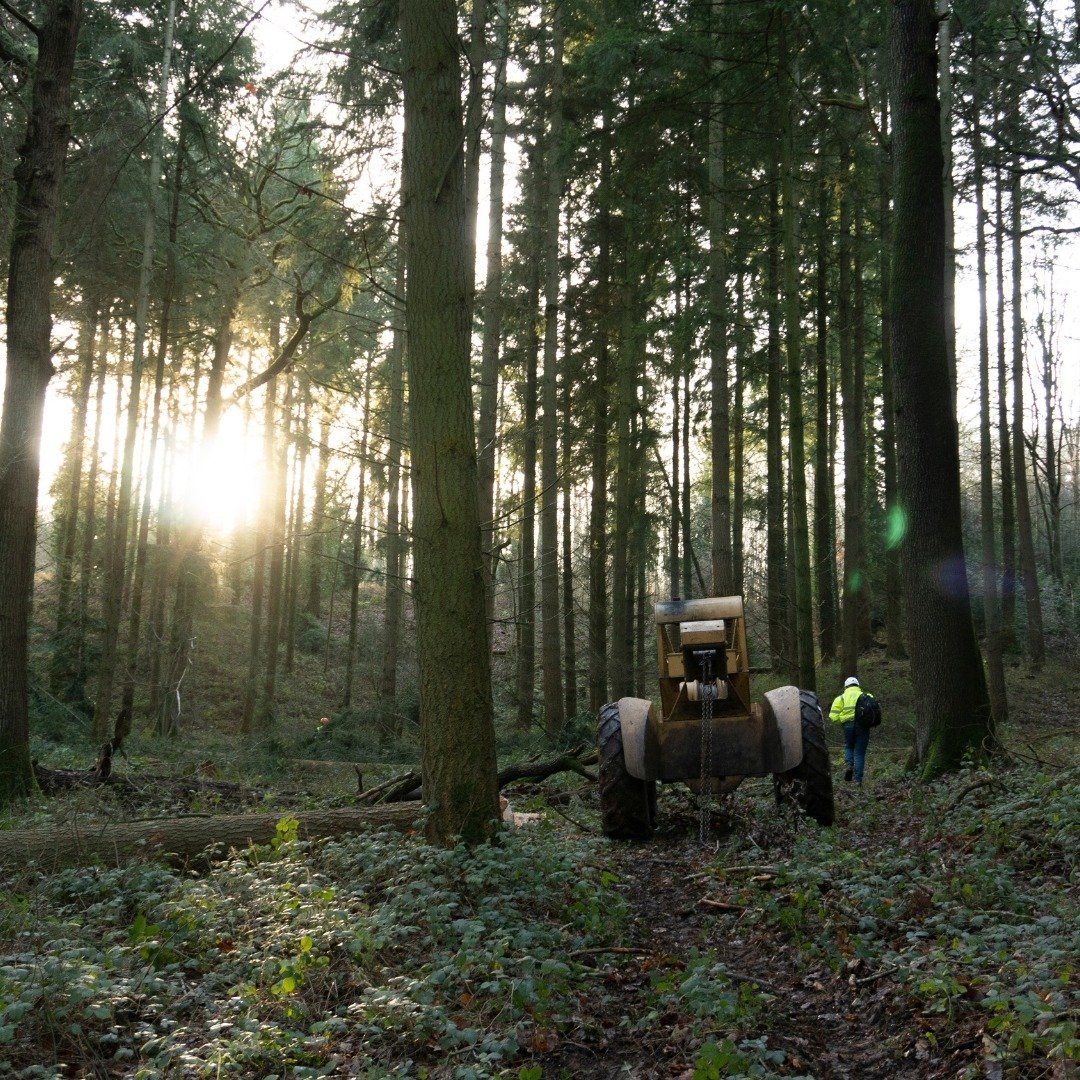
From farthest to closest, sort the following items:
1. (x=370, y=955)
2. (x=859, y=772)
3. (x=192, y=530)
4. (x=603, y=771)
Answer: (x=192, y=530) < (x=859, y=772) < (x=603, y=771) < (x=370, y=955)

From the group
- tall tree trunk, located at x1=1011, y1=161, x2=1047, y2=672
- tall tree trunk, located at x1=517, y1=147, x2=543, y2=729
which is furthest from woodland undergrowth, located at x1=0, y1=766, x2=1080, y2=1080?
tall tree trunk, located at x1=1011, y1=161, x2=1047, y2=672

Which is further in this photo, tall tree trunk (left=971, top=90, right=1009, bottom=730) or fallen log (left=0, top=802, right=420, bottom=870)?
tall tree trunk (left=971, top=90, right=1009, bottom=730)

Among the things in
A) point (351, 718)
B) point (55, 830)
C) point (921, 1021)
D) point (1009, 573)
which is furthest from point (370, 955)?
point (1009, 573)

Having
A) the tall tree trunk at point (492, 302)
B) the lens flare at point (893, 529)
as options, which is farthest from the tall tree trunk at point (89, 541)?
the lens flare at point (893, 529)

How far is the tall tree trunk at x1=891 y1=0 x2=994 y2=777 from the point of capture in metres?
9.57

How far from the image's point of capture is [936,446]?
32.3ft

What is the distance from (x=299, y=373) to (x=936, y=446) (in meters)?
19.5

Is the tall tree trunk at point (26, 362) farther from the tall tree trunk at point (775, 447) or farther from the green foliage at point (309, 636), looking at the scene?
the green foliage at point (309, 636)

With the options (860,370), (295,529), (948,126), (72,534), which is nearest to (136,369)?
(72,534)

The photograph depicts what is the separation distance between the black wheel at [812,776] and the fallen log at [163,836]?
141 inches

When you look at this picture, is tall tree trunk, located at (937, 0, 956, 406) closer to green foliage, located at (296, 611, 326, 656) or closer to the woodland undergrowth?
the woodland undergrowth

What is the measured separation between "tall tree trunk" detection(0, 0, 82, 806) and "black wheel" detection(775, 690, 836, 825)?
24.0ft

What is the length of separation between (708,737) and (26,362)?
7.69 metres

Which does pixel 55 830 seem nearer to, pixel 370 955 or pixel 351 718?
pixel 370 955
